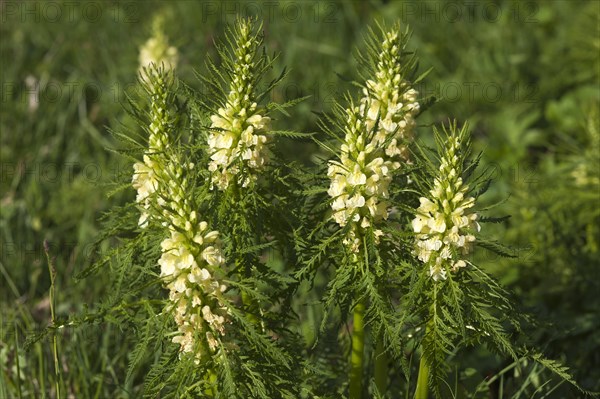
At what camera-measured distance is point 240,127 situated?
6.91 feet

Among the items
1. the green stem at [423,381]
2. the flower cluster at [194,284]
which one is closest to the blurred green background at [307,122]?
the green stem at [423,381]

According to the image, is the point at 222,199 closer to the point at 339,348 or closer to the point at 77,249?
the point at 339,348

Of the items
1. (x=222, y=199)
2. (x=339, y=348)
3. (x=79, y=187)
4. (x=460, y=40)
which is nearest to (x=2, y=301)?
(x=79, y=187)

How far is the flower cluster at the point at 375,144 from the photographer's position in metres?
2.06

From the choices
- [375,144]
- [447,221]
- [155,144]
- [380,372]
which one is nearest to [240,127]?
[155,144]

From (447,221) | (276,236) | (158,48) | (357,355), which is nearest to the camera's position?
(447,221)

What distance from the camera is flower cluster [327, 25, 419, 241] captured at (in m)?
2.06

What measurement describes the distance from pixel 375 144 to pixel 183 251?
0.57m

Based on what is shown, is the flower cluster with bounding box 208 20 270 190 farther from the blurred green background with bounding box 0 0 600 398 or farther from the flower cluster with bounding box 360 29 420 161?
the blurred green background with bounding box 0 0 600 398

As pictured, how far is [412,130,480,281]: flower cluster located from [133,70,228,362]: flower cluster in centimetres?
51

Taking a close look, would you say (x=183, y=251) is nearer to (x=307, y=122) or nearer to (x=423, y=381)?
(x=423, y=381)

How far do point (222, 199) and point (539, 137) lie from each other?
3.43 metres

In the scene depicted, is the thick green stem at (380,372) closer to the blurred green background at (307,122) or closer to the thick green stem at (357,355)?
the thick green stem at (357,355)

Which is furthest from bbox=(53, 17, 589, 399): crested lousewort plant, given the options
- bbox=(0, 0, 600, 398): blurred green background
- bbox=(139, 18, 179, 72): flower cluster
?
bbox=(139, 18, 179, 72): flower cluster
